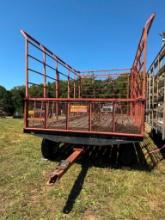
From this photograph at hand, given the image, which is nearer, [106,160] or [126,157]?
[126,157]

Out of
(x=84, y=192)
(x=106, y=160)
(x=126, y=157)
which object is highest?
(x=126, y=157)

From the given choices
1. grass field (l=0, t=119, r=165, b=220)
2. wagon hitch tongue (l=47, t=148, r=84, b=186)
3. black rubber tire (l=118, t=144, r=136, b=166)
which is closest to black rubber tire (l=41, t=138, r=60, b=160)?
grass field (l=0, t=119, r=165, b=220)

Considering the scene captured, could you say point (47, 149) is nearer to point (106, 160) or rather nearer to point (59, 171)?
point (106, 160)

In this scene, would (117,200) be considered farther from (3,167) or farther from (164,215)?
(3,167)

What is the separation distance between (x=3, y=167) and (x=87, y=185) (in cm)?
197

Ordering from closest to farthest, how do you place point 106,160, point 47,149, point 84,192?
1. point 84,192
2. point 47,149
3. point 106,160

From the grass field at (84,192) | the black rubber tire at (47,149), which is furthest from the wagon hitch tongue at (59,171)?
the black rubber tire at (47,149)

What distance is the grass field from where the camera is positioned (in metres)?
3.35

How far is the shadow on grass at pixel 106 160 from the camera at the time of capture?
4473 millimetres

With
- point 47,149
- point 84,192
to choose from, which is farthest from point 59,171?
point 47,149

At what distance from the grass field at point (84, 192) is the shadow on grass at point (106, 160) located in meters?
0.02

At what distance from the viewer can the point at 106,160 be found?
19.8ft

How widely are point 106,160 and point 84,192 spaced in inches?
81.6

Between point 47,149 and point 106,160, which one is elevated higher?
point 47,149
